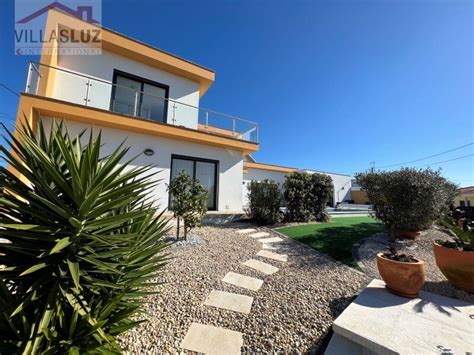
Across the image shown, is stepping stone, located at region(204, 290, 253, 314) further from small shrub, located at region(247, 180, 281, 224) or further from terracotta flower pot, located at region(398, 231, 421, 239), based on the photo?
terracotta flower pot, located at region(398, 231, 421, 239)

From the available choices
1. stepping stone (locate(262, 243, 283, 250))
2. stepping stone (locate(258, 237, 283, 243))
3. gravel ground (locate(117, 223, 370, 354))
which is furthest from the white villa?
stepping stone (locate(262, 243, 283, 250))

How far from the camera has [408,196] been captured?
21.9 feet

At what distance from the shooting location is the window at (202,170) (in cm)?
975

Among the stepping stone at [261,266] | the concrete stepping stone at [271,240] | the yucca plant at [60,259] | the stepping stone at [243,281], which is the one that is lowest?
the stepping stone at [243,281]

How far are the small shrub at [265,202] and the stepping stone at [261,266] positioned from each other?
4445 mm

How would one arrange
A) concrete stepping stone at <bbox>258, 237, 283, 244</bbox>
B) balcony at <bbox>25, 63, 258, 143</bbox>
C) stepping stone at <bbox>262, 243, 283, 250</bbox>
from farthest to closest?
balcony at <bbox>25, 63, 258, 143</bbox>
concrete stepping stone at <bbox>258, 237, 283, 244</bbox>
stepping stone at <bbox>262, 243, 283, 250</bbox>

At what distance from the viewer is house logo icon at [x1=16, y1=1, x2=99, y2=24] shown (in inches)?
324

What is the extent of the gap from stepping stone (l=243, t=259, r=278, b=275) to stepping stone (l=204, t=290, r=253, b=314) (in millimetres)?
1147

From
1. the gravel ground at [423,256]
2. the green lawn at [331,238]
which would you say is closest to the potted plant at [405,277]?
the gravel ground at [423,256]

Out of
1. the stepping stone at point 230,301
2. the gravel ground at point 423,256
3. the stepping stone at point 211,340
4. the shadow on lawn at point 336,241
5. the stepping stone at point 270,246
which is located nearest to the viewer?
the stepping stone at point 211,340

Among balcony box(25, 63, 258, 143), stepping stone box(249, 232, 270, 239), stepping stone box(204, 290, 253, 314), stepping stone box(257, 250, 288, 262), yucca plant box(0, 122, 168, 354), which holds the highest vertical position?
balcony box(25, 63, 258, 143)

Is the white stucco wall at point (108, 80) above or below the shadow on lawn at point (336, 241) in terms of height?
above

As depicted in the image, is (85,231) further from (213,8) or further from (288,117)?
(288,117)

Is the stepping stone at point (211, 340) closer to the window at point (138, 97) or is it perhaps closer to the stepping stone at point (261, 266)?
the stepping stone at point (261, 266)
